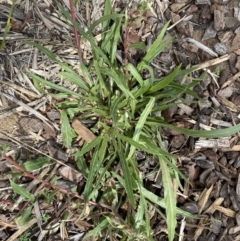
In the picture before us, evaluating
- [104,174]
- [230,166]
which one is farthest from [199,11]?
[104,174]

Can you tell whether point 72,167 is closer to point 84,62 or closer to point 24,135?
point 24,135

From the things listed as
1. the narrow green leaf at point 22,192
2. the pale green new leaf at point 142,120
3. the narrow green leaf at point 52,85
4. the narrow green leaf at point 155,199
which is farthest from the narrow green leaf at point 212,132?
the narrow green leaf at point 22,192

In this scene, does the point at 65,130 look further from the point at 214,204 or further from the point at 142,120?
the point at 214,204

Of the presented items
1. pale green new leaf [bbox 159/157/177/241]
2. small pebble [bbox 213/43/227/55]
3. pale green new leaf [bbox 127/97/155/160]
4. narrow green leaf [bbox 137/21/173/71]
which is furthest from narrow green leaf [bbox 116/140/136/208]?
small pebble [bbox 213/43/227/55]

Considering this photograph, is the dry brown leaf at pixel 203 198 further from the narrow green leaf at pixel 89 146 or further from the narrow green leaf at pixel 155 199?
the narrow green leaf at pixel 89 146

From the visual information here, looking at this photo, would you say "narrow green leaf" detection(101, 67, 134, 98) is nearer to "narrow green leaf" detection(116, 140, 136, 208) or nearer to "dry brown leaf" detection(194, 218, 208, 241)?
"narrow green leaf" detection(116, 140, 136, 208)
